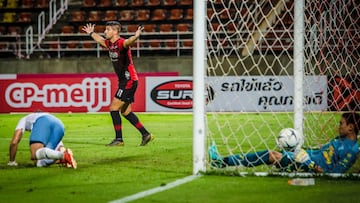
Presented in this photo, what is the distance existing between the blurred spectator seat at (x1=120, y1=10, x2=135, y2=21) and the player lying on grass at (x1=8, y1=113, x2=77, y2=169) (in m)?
18.3

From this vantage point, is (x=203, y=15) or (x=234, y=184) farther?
(x=203, y=15)

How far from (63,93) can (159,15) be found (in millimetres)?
5822

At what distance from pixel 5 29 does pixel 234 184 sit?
2181 cm

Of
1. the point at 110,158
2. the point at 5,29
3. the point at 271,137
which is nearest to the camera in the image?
the point at 110,158

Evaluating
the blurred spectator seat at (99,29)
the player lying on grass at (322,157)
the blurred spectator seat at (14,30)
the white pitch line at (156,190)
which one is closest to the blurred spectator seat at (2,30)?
the blurred spectator seat at (14,30)

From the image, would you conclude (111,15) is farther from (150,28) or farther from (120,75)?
(120,75)

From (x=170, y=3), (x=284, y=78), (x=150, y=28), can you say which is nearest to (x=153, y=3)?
(x=170, y=3)

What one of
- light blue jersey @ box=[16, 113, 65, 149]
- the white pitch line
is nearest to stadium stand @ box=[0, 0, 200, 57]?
light blue jersey @ box=[16, 113, 65, 149]

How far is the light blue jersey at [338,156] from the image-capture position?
7.11m

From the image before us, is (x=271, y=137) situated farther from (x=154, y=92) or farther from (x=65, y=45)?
(x=65, y=45)

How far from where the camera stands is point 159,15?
1042 inches

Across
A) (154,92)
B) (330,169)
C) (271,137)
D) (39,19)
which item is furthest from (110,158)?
(39,19)

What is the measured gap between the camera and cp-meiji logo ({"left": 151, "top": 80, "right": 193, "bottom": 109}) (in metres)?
21.8

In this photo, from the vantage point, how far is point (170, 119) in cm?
1859
